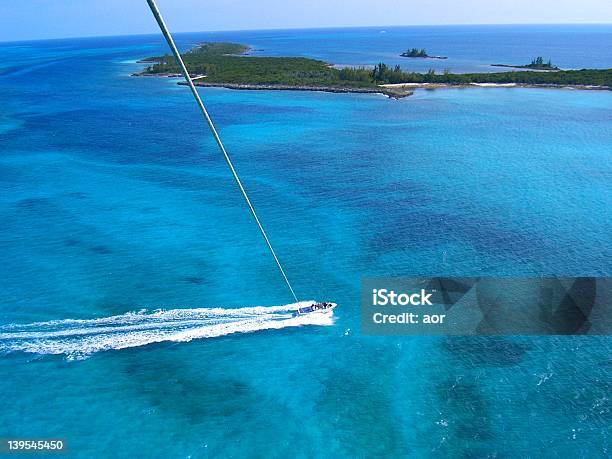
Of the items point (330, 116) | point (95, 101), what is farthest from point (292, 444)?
point (95, 101)

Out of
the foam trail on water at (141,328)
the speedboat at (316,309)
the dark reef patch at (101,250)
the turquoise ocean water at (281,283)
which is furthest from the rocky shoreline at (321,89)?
the foam trail on water at (141,328)

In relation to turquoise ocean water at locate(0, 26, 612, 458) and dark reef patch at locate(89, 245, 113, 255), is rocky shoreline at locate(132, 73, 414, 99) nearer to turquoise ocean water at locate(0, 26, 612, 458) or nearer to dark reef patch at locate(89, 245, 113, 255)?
turquoise ocean water at locate(0, 26, 612, 458)

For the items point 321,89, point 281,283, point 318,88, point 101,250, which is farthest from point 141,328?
point 318,88

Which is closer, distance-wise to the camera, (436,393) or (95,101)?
(436,393)

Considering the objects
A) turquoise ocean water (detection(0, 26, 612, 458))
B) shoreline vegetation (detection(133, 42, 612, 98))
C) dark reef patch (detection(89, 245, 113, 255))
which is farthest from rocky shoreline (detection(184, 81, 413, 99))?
dark reef patch (detection(89, 245, 113, 255))

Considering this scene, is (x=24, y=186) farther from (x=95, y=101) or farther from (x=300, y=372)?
(x=95, y=101)

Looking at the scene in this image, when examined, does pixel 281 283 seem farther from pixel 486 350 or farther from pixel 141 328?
pixel 486 350
